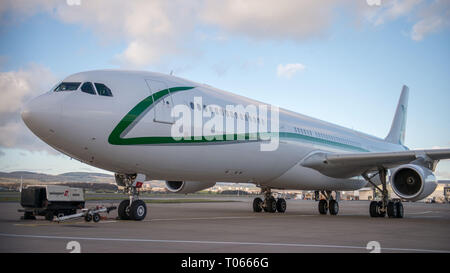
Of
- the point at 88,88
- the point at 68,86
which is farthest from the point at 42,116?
the point at 88,88

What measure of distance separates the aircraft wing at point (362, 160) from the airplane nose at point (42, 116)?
10244 mm

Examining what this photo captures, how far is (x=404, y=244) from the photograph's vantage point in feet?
26.6

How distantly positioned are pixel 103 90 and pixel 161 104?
5.14 ft

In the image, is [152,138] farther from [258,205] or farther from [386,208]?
[386,208]

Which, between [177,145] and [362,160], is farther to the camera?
[362,160]

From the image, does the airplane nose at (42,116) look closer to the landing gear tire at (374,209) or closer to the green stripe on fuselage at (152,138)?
the green stripe on fuselage at (152,138)

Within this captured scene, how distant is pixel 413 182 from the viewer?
17.4m

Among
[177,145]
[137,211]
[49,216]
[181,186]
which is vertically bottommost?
[49,216]

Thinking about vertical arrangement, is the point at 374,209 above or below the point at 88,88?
below

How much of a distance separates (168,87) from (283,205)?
1062 centimetres

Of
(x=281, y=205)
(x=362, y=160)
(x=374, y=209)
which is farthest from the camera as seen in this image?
(x=281, y=205)

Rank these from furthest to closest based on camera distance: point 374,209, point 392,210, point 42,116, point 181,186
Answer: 1. point 374,209
2. point 392,210
3. point 181,186
4. point 42,116

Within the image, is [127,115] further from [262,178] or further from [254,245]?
[262,178]
